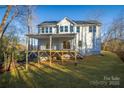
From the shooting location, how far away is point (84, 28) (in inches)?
877

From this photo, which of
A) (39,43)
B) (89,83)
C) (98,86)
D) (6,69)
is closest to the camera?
(98,86)

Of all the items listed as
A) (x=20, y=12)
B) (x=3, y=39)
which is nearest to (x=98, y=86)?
(x=3, y=39)

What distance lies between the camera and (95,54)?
21.7 metres

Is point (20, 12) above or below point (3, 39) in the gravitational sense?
above

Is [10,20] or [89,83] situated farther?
[10,20]

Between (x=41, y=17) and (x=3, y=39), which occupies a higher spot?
(x=41, y=17)

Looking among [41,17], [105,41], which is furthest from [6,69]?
[105,41]
